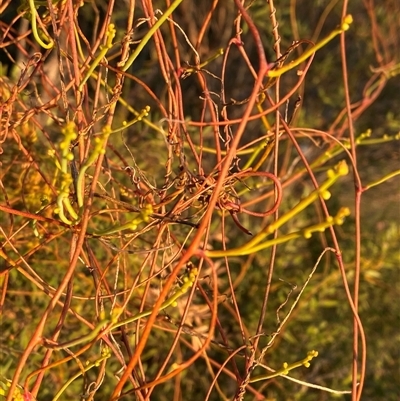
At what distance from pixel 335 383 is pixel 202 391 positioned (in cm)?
31

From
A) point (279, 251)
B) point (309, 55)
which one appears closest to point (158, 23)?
point (309, 55)

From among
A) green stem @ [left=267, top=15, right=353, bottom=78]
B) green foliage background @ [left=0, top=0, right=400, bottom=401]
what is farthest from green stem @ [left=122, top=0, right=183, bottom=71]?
green foliage background @ [left=0, top=0, right=400, bottom=401]

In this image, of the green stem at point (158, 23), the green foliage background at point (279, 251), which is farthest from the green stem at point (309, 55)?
the green foliage background at point (279, 251)

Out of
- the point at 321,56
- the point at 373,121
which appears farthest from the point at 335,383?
the point at 321,56

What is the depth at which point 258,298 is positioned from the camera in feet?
5.04

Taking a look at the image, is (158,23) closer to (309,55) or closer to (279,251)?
(309,55)

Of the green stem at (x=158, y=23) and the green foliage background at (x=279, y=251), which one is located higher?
the green stem at (x=158, y=23)

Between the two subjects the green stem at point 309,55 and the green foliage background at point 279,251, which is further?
the green foliage background at point 279,251

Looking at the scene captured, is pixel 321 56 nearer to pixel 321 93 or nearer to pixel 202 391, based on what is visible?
pixel 321 93

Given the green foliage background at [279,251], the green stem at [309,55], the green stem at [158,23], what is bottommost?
the green foliage background at [279,251]

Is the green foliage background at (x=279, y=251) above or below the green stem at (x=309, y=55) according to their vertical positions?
below

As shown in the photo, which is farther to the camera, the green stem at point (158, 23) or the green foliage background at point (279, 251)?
the green foliage background at point (279, 251)

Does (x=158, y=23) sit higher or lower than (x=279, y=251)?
higher

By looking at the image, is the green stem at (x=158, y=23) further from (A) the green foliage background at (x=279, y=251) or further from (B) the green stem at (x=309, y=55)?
(A) the green foliage background at (x=279, y=251)
